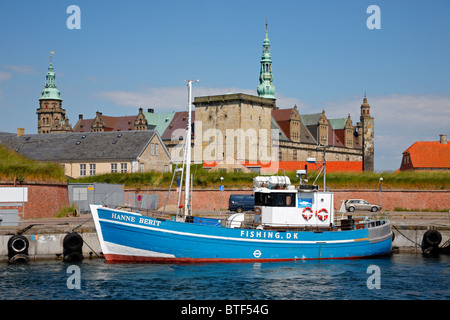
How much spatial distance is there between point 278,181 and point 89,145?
46.5 m

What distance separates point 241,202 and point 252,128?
42.6 m

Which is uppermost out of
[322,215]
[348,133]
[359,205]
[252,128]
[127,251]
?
[348,133]

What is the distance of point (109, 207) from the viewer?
28047mm

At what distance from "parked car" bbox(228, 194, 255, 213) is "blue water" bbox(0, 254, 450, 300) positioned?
24658 mm

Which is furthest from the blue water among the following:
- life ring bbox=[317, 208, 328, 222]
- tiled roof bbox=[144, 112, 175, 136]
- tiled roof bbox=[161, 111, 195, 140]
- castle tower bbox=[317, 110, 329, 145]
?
castle tower bbox=[317, 110, 329, 145]

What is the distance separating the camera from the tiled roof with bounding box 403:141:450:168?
3514 inches

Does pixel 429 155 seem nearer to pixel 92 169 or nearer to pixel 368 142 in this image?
pixel 368 142

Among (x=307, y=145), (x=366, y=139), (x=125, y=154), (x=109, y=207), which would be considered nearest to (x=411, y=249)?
(x=109, y=207)

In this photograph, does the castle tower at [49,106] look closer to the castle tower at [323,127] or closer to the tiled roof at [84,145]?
the castle tower at [323,127]

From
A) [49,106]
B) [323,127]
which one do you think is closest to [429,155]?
[323,127]

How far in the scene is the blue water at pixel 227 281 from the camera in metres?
20.5

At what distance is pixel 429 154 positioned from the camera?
91.1 metres

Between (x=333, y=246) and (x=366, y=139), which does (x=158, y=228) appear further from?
(x=366, y=139)
